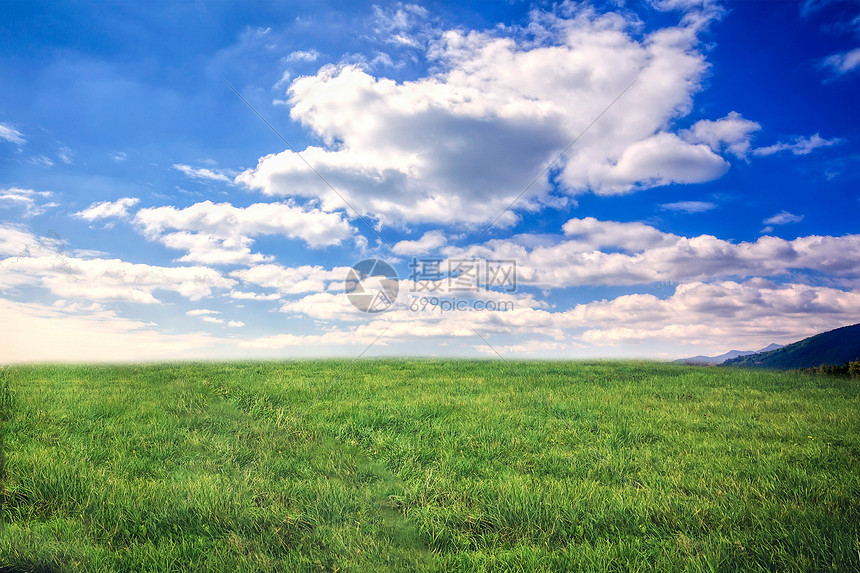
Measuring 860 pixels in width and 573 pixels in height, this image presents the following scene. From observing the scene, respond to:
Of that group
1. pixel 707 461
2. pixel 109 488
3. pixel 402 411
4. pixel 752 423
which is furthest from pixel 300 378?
pixel 752 423

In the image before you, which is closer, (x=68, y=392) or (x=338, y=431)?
(x=338, y=431)

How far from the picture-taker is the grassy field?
493 cm

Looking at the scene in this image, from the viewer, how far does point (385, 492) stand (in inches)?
251

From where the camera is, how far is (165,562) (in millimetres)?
4836

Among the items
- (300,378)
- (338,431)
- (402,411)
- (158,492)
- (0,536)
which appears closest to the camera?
(0,536)

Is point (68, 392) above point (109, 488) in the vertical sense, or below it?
above

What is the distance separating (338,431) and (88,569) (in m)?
4.47

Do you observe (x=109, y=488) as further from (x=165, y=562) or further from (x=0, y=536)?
(x=165, y=562)

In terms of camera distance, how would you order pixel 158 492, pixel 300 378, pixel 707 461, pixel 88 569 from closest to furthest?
pixel 88 569 → pixel 158 492 → pixel 707 461 → pixel 300 378

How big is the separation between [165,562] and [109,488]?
2.20 m

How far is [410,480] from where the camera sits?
22.3 ft

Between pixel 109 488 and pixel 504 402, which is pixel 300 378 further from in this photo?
pixel 109 488

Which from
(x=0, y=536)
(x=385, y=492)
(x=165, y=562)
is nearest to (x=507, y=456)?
(x=385, y=492)

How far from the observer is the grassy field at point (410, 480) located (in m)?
4.93
